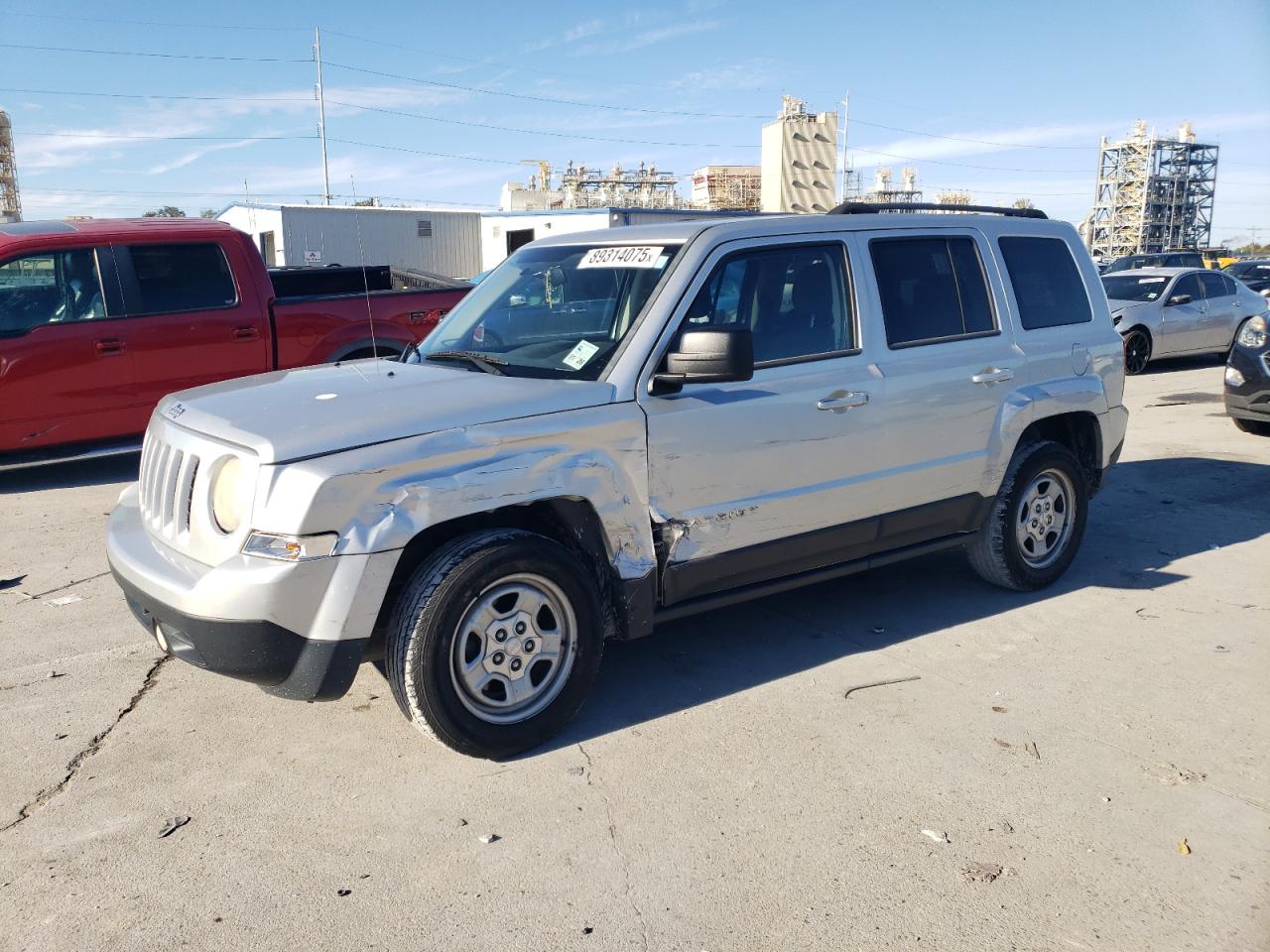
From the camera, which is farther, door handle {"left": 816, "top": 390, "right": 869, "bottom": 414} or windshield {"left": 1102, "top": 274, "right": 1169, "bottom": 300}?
windshield {"left": 1102, "top": 274, "right": 1169, "bottom": 300}

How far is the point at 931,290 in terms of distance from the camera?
16.1 feet

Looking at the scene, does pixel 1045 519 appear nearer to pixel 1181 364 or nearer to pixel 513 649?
pixel 513 649

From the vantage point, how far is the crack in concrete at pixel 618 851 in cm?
281

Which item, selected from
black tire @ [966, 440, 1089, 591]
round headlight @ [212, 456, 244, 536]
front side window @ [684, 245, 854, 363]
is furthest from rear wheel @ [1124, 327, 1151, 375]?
round headlight @ [212, 456, 244, 536]

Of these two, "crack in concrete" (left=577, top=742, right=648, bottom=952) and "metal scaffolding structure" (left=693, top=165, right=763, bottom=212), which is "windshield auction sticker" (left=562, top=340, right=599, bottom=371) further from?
"metal scaffolding structure" (left=693, top=165, right=763, bottom=212)

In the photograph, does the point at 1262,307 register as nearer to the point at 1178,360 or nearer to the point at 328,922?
the point at 1178,360

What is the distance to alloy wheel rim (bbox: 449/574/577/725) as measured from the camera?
140 inches

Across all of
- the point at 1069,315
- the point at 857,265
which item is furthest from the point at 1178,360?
the point at 857,265

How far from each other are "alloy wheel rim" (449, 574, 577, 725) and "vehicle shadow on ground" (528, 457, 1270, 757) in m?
0.25

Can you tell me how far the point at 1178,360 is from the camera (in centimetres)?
1767

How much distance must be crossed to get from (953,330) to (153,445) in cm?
361

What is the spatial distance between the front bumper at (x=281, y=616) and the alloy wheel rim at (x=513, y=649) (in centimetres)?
36

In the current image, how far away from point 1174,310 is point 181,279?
548 inches

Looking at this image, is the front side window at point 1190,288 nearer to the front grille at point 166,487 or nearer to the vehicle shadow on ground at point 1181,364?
the vehicle shadow on ground at point 1181,364
